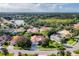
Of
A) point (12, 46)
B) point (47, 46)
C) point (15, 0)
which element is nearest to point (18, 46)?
point (12, 46)

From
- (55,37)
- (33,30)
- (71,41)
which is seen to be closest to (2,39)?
(33,30)

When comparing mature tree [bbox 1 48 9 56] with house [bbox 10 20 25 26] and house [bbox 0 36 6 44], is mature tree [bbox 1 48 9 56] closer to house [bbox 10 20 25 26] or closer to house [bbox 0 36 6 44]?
house [bbox 0 36 6 44]

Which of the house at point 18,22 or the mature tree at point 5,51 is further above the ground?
the house at point 18,22

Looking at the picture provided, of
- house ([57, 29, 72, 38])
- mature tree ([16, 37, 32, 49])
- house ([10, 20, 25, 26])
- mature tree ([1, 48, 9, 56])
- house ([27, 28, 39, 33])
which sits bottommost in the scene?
mature tree ([1, 48, 9, 56])

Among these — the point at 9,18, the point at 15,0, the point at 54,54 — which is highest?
the point at 15,0

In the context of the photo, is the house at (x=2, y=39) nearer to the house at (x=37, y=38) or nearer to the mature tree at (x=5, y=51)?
the mature tree at (x=5, y=51)

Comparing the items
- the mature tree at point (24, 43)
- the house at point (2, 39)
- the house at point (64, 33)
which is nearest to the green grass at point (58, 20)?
the house at point (64, 33)

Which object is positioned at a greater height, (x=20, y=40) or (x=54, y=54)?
(x=20, y=40)

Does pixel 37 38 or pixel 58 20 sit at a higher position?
pixel 58 20

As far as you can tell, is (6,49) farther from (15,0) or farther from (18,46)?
(15,0)

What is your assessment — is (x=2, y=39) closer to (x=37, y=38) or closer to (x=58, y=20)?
(x=37, y=38)

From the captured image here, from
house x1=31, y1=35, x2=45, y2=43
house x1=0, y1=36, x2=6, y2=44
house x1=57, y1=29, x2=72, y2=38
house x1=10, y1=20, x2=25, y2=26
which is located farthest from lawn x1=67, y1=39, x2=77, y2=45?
house x1=0, y1=36, x2=6, y2=44
